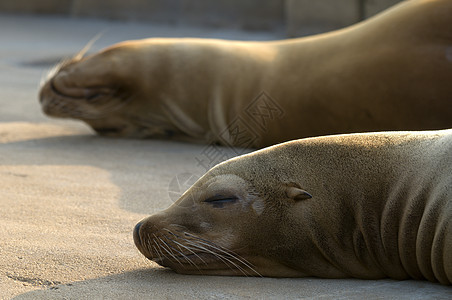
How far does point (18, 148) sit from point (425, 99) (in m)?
2.44

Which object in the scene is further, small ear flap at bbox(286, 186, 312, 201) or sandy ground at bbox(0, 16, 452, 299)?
small ear flap at bbox(286, 186, 312, 201)

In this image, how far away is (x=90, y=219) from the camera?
11.1ft

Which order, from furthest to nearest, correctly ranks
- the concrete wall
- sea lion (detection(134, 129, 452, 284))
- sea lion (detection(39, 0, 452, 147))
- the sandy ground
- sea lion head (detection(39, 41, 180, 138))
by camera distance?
1. the concrete wall
2. sea lion head (detection(39, 41, 180, 138))
3. sea lion (detection(39, 0, 452, 147))
4. sea lion (detection(134, 129, 452, 284))
5. the sandy ground

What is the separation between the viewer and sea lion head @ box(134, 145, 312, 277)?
9.20ft

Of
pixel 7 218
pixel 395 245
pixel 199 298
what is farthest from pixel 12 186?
pixel 395 245

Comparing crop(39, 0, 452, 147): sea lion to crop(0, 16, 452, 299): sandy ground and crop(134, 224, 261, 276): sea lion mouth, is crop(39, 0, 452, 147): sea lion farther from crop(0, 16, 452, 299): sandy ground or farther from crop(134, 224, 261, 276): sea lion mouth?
crop(134, 224, 261, 276): sea lion mouth

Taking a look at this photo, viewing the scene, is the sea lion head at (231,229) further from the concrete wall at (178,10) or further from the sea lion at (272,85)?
the concrete wall at (178,10)

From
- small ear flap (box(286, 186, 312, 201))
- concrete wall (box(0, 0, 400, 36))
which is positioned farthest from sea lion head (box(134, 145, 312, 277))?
concrete wall (box(0, 0, 400, 36))

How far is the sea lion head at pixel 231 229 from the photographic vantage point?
9.20 ft

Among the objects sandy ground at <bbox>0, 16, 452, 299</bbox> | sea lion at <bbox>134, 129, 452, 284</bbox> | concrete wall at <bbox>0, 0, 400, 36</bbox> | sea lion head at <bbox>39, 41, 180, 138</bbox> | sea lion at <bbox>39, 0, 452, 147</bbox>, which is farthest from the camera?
concrete wall at <bbox>0, 0, 400, 36</bbox>

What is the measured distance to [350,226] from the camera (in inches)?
109

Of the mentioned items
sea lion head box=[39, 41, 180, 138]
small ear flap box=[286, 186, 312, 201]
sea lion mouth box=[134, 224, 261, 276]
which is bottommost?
sea lion head box=[39, 41, 180, 138]

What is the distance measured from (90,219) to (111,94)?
94.8 inches

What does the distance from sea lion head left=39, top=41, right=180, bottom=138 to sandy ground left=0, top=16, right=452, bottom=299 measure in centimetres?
16
